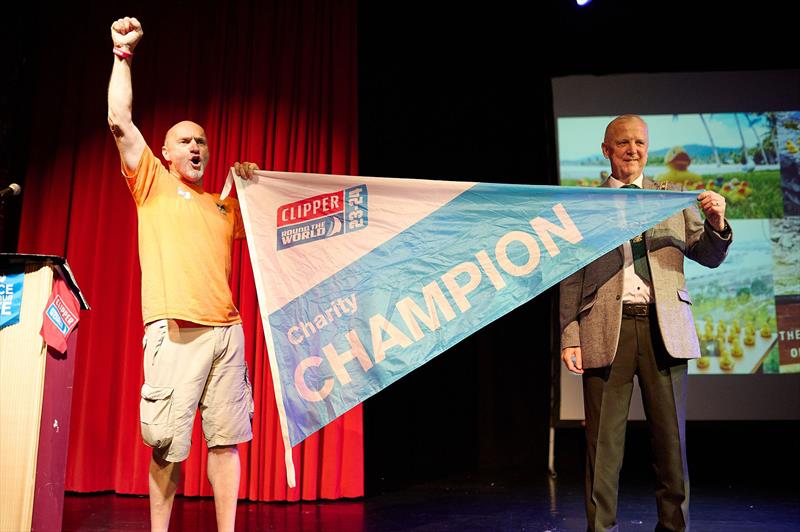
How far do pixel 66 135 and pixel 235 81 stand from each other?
1192 mm

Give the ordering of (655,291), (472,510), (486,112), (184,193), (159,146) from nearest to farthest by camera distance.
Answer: (655,291)
(184,193)
(472,510)
(159,146)
(486,112)

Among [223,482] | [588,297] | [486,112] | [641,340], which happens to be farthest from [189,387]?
[486,112]

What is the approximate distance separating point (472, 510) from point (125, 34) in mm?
2652

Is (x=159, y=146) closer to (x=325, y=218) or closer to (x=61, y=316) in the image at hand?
(x=61, y=316)

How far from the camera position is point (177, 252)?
2363 millimetres

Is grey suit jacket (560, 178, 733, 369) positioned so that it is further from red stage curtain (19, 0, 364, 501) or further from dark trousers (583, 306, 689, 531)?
red stage curtain (19, 0, 364, 501)

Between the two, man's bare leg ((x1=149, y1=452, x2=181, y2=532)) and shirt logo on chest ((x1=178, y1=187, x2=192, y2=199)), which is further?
shirt logo on chest ((x1=178, y1=187, x2=192, y2=199))

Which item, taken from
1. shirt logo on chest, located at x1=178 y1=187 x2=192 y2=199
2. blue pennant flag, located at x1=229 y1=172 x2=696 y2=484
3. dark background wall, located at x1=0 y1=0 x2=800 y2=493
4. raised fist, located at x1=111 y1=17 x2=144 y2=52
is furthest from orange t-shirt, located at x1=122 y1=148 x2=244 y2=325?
dark background wall, located at x1=0 y1=0 x2=800 y2=493

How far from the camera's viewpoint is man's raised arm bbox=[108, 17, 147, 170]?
2285 mm

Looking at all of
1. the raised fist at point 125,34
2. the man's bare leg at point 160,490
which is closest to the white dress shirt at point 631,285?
the man's bare leg at point 160,490

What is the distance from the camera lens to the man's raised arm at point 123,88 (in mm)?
2285

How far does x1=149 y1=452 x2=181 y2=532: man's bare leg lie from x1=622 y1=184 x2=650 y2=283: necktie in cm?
171

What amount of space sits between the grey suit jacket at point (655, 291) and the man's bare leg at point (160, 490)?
4.68ft

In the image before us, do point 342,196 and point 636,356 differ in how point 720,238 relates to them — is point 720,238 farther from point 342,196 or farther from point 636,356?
point 342,196
